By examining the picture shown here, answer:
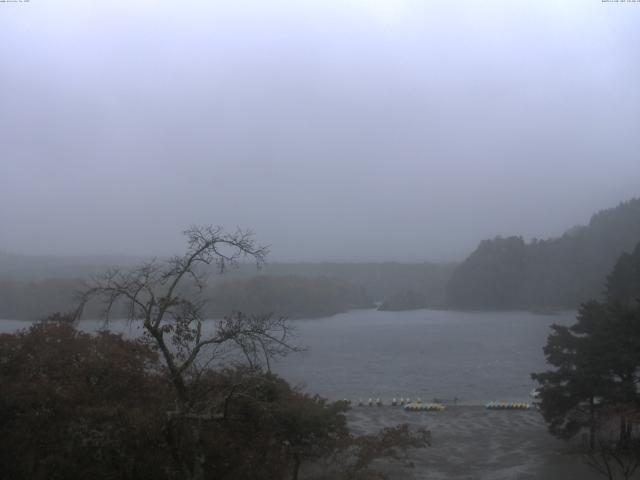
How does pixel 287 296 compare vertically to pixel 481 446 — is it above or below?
above

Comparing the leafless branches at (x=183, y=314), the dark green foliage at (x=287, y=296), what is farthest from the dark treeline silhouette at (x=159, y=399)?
the dark green foliage at (x=287, y=296)

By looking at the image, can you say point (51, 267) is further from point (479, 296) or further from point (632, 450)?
point (479, 296)

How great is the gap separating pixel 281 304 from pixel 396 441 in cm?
2811

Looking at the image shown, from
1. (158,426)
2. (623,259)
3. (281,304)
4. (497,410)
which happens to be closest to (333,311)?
(281,304)

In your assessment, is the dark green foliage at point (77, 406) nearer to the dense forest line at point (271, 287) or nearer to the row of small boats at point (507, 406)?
the dense forest line at point (271, 287)

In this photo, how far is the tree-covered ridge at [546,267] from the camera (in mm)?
49031

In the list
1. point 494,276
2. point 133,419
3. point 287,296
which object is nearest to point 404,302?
point 494,276

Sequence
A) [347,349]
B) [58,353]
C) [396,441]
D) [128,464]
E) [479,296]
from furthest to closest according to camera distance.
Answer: [479,296] < [347,349] < [396,441] < [58,353] < [128,464]

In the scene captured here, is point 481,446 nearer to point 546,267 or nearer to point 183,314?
point 183,314

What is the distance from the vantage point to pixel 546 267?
5388 centimetres

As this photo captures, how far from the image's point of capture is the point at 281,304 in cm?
3562

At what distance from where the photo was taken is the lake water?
22062 mm

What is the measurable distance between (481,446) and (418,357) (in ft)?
53.6

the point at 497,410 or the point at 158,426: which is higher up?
the point at 158,426
